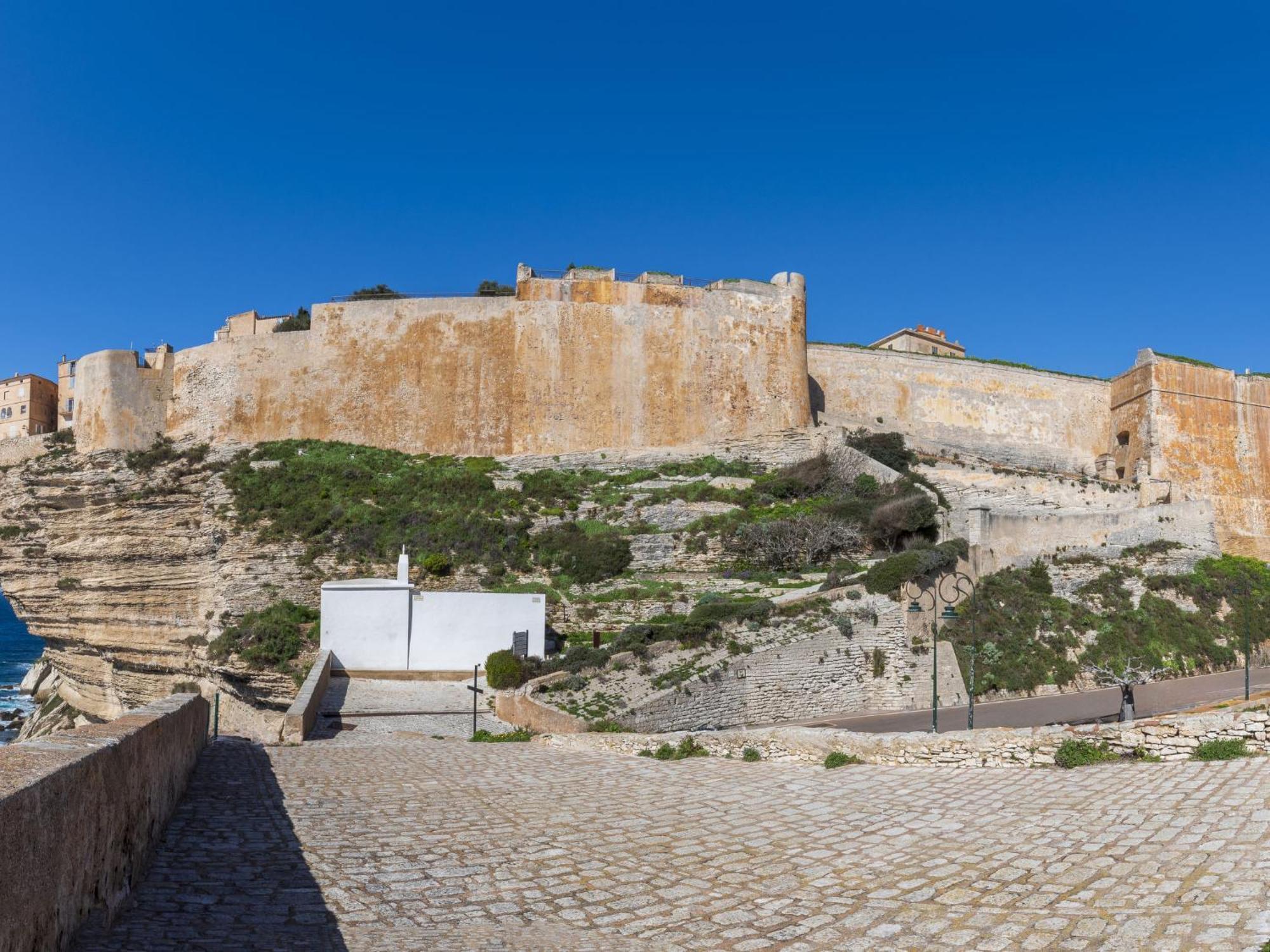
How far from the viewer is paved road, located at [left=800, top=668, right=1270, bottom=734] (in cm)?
1542

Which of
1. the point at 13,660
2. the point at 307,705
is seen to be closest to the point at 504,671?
the point at 307,705

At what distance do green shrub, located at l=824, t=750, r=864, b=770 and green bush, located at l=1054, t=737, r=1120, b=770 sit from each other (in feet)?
6.63

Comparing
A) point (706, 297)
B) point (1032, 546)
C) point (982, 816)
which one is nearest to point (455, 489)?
point (706, 297)

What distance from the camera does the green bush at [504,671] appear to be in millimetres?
18188

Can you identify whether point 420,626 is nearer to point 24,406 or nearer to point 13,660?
point 24,406

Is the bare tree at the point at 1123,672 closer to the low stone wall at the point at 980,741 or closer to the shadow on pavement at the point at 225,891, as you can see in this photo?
the low stone wall at the point at 980,741

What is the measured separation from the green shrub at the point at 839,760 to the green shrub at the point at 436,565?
634 inches

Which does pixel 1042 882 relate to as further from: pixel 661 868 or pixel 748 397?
pixel 748 397

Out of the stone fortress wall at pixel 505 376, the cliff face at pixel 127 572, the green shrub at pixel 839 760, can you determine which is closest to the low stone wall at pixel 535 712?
the green shrub at pixel 839 760

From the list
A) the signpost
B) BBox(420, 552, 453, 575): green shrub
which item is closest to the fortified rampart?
BBox(420, 552, 453, 575): green shrub

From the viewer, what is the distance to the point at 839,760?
389 inches

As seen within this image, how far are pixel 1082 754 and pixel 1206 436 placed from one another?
1426 inches

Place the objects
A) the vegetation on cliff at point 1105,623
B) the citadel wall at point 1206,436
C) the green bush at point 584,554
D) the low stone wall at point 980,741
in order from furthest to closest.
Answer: the citadel wall at point 1206,436 → the green bush at point 584,554 → the vegetation on cliff at point 1105,623 → the low stone wall at point 980,741

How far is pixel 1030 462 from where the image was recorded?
131 feet
